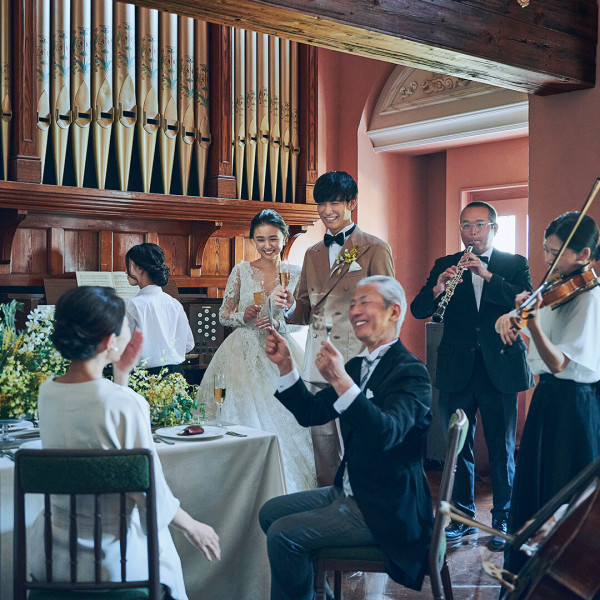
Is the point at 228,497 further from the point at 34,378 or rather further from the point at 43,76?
the point at 43,76

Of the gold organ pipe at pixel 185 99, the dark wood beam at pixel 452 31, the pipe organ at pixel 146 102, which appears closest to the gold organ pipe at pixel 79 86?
the pipe organ at pixel 146 102

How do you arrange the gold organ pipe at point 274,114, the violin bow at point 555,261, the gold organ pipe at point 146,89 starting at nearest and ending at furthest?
the violin bow at point 555,261, the gold organ pipe at point 146,89, the gold organ pipe at point 274,114

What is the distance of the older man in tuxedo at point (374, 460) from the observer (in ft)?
7.17

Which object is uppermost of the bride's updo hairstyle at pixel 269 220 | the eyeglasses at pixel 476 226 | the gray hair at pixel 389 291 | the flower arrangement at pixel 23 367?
the bride's updo hairstyle at pixel 269 220

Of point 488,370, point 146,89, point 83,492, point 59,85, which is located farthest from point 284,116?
point 83,492

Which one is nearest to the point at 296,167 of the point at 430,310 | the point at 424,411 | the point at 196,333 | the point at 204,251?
the point at 204,251

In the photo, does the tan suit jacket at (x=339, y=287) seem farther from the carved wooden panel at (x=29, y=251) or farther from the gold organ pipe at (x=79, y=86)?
the carved wooden panel at (x=29, y=251)

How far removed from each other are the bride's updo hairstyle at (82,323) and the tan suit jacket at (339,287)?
5.36 ft

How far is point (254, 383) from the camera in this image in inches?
163

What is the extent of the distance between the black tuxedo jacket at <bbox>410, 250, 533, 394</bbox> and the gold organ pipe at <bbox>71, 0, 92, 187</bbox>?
2322 mm

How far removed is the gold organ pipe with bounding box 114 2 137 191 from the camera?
4.98 metres

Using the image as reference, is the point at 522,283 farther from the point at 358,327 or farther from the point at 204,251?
the point at 204,251

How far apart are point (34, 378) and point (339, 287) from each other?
4.91 feet

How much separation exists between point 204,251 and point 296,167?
0.97 m
